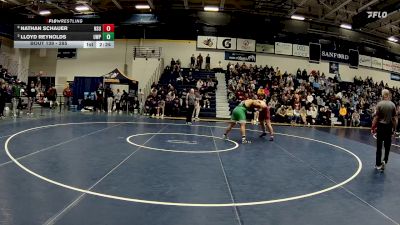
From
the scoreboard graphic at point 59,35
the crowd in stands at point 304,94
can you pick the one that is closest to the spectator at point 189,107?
the crowd in stands at point 304,94

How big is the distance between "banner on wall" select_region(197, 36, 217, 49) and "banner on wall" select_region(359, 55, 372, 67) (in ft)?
45.0

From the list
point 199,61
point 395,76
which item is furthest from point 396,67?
point 199,61

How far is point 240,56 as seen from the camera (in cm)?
2634

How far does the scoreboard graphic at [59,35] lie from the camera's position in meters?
14.9

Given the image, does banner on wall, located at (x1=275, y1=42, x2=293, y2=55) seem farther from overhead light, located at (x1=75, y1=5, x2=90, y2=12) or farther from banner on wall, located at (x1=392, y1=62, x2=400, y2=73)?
overhead light, located at (x1=75, y1=5, x2=90, y2=12)

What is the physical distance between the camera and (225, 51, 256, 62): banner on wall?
2620 centimetres

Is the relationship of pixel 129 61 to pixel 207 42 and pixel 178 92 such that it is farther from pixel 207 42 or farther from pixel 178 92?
pixel 178 92

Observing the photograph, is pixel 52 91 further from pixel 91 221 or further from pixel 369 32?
pixel 369 32

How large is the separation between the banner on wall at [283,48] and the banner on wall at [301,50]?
0.38 metres

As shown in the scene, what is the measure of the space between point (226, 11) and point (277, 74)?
21.1 feet

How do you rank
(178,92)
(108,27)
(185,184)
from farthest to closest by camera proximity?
(178,92) → (108,27) → (185,184)

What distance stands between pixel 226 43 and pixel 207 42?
1.53 metres

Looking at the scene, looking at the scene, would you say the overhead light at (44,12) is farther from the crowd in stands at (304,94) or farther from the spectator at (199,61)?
the crowd in stands at (304,94)

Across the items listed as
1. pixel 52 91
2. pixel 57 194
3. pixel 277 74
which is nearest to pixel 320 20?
pixel 277 74
